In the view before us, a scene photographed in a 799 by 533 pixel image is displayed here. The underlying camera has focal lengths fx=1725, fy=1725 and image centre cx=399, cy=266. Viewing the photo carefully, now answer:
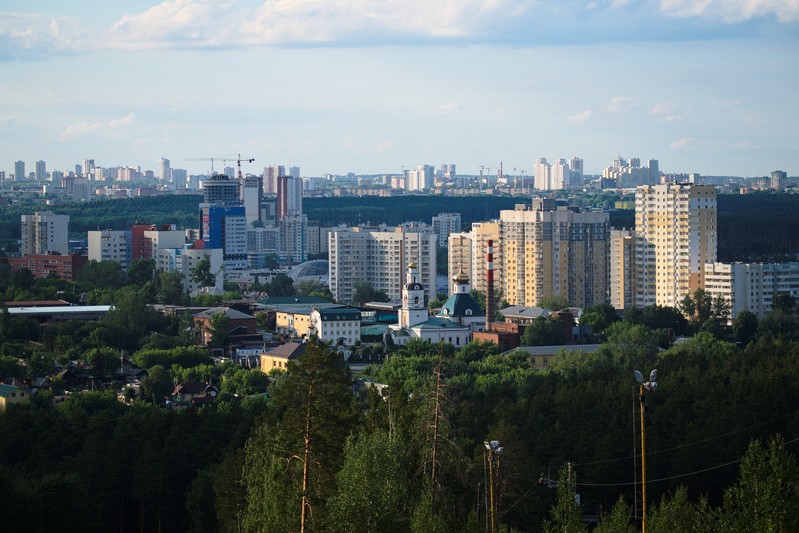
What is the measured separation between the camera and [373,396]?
21406mm

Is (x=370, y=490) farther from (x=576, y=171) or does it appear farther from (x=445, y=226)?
(x=576, y=171)

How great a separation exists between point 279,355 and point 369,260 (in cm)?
2177

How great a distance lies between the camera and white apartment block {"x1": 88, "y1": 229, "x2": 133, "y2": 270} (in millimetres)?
67438

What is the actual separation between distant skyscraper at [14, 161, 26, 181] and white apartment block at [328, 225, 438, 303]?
338 feet

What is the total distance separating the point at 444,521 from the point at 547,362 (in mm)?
23556

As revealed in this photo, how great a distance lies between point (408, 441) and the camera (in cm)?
1931

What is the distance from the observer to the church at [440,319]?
44156 mm

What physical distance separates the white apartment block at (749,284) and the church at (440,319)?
718 cm

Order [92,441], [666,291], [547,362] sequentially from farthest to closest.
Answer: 1. [666,291]
2. [547,362]
3. [92,441]

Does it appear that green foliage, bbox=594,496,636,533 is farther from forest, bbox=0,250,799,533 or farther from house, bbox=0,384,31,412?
house, bbox=0,384,31,412

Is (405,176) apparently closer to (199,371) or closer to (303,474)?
(199,371)

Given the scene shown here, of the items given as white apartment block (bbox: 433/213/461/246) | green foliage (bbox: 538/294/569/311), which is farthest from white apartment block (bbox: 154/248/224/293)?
white apartment block (bbox: 433/213/461/246)

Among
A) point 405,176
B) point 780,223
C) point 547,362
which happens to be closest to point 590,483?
point 547,362

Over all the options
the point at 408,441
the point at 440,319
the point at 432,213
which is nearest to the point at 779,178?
the point at 432,213
